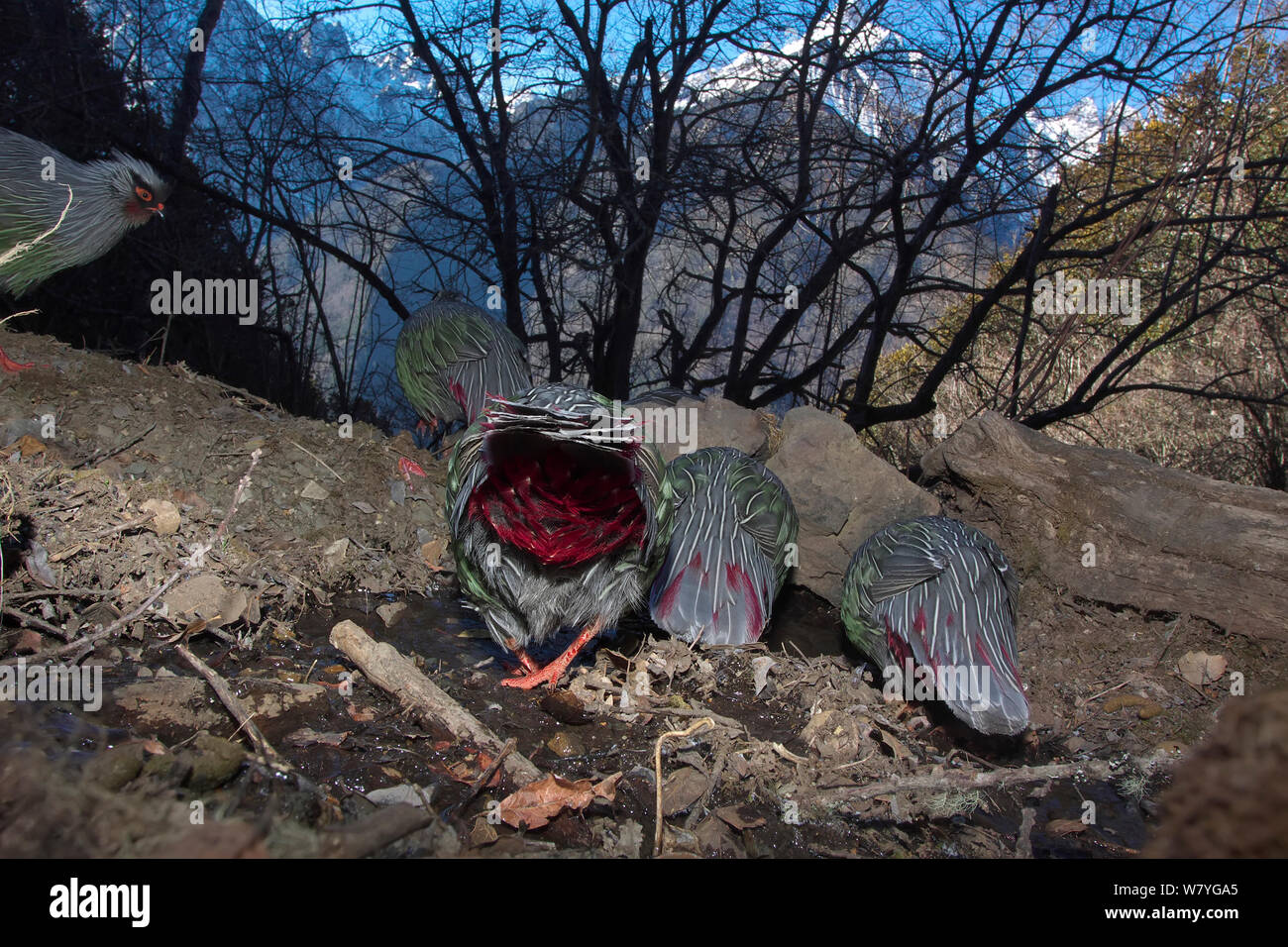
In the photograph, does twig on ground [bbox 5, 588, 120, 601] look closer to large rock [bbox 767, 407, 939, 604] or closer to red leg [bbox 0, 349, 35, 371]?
red leg [bbox 0, 349, 35, 371]

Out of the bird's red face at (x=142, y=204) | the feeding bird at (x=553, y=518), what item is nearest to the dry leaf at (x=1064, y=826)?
the feeding bird at (x=553, y=518)

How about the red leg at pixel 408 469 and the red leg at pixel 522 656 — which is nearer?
the red leg at pixel 522 656

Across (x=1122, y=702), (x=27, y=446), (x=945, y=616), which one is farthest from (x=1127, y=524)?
(x=27, y=446)

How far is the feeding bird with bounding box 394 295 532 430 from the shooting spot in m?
6.15

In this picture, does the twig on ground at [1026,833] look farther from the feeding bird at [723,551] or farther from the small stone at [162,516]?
the small stone at [162,516]

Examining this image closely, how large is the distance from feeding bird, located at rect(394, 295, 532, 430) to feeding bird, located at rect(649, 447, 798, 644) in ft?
7.31

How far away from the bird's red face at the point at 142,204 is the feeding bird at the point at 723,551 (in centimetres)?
432

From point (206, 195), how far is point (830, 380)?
587 cm

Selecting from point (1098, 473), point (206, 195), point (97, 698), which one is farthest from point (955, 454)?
point (206, 195)

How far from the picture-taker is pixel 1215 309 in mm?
6164

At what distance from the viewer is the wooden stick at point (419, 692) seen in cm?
241

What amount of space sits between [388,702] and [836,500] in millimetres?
2897

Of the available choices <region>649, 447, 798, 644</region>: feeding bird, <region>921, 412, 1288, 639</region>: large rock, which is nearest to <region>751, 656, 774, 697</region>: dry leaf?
<region>649, 447, 798, 644</region>: feeding bird
